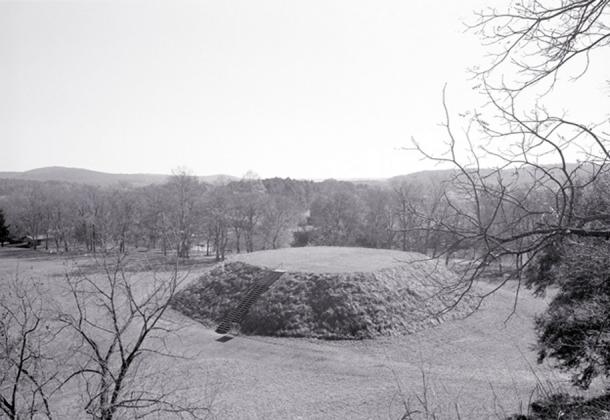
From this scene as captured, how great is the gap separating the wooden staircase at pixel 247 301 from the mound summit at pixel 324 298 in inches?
12.2

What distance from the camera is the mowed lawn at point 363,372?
12.4 m

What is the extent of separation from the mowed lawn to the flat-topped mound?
5400 mm

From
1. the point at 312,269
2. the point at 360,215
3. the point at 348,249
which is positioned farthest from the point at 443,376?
the point at 360,215

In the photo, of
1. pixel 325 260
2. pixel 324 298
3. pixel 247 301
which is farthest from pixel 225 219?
pixel 324 298

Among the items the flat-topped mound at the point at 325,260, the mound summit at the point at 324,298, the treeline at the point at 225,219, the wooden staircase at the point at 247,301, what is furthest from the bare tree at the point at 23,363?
the treeline at the point at 225,219

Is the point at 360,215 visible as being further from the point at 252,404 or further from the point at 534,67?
the point at 534,67

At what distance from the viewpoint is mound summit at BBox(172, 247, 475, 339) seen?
19156 millimetres

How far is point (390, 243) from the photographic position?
133ft

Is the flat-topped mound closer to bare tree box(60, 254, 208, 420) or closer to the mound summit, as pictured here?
the mound summit

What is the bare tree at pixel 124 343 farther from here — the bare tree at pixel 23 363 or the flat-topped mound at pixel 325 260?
the flat-topped mound at pixel 325 260

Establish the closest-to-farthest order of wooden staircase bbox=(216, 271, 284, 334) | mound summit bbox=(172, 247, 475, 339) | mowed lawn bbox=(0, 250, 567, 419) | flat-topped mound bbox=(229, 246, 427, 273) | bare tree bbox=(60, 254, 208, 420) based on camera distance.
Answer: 1. bare tree bbox=(60, 254, 208, 420)
2. mowed lawn bbox=(0, 250, 567, 419)
3. mound summit bbox=(172, 247, 475, 339)
4. wooden staircase bbox=(216, 271, 284, 334)
5. flat-topped mound bbox=(229, 246, 427, 273)

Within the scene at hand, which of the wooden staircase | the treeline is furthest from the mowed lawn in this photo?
the treeline

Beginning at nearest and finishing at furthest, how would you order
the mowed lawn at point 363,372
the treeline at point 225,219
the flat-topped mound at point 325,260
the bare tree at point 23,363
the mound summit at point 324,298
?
the bare tree at point 23,363 < the mowed lawn at point 363,372 < the mound summit at point 324,298 < the flat-topped mound at point 325,260 < the treeline at point 225,219

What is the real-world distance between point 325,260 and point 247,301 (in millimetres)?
6335
